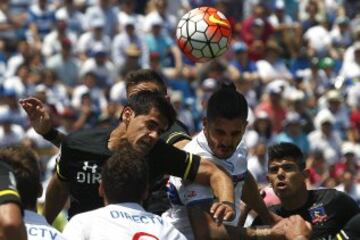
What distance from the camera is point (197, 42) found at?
8.40 metres

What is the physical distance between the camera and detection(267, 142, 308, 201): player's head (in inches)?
321

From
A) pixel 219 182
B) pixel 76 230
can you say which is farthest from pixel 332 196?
pixel 76 230

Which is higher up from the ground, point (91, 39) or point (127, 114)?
point (127, 114)

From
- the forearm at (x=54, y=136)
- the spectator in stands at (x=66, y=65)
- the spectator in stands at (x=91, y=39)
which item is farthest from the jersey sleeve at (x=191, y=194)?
the spectator in stands at (x=91, y=39)

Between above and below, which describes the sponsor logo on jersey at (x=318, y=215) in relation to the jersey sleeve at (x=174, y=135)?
below

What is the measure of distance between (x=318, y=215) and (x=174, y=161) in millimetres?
1708

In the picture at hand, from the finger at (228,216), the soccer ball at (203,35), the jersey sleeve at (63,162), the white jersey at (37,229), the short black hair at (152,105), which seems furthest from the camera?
the soccer ball at (203,35)

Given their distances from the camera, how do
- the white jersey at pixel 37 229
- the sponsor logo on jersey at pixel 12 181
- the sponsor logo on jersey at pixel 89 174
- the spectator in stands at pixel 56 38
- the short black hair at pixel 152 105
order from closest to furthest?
1. the sponsor logo on jersey at pixel 12 181
2. the white jersey at pixel 37 229
3. the short black hair at pixel 152 105
4. the sponsor logo on jersey at pixel 89 174
5. the spectator in stands at pixel 56 38

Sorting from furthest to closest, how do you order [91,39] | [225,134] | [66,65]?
1. [91,39]
2. [66,65]
3. [225,134]

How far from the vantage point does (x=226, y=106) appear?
6.92 m

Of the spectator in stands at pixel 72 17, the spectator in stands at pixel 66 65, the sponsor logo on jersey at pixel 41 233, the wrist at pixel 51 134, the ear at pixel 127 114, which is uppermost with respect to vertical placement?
the ear at pixel 127 114

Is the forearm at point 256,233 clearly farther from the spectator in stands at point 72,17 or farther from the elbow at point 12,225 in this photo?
the spectator in stands at point 72,17

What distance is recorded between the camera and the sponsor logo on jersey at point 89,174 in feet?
23.7

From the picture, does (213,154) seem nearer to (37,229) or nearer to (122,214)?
(122,214)
